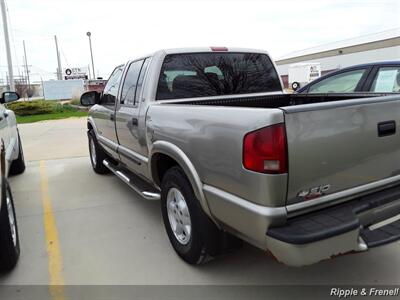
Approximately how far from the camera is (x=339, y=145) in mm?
2553

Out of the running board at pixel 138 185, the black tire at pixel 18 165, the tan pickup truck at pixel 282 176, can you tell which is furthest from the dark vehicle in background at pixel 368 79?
the black tire at pixel 18 165

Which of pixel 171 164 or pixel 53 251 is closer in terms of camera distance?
pixel 171 164

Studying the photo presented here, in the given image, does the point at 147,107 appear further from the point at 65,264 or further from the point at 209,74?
the point at 65,264

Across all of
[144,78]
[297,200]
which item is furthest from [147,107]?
[297,200]

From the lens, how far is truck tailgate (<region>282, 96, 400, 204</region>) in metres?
2.42

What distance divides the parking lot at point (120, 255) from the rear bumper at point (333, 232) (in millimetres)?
702

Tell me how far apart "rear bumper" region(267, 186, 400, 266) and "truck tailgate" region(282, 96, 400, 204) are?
0.13 m

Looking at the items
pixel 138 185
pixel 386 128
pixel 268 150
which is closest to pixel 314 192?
pixel 268 150

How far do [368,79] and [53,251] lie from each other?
5.11 meters

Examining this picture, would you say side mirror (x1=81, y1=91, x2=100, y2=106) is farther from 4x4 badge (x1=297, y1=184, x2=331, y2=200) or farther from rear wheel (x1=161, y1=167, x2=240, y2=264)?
4x4 badge (x1=297, y1=184, x2=331, y2=200)

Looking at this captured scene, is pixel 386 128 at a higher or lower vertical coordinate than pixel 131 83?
lower

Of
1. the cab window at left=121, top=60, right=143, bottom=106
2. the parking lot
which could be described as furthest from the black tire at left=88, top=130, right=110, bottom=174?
the cab window at left=121, top=60, right=143, bottom=106

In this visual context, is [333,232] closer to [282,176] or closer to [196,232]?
[282,176]

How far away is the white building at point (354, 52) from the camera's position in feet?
175
